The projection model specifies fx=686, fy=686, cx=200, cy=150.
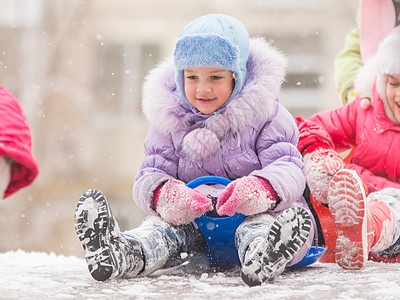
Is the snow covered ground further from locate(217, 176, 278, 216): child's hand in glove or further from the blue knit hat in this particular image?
the blue knit hat

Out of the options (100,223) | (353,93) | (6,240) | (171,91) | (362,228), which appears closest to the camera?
(100,223)

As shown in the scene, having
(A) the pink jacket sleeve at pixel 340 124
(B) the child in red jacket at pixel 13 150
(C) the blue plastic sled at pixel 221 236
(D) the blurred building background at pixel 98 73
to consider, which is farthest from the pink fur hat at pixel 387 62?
(D) the blurred building background at pixel 98 73

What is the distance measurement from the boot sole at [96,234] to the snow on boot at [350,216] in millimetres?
585

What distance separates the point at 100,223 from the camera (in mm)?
1582

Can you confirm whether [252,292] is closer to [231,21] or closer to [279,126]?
[279,126]

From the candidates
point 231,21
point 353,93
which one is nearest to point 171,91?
point 231,21

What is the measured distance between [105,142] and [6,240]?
5.06ft

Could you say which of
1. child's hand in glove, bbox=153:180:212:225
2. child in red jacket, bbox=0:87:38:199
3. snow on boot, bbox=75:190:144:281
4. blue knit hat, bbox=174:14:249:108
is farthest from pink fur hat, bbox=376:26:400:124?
child in red jacket, bbox=0:87:38:199

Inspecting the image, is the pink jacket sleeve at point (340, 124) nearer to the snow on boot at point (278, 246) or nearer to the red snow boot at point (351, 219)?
the red snow boot at point (351, 219)

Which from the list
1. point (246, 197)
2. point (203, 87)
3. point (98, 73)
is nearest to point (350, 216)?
point (246, 197)

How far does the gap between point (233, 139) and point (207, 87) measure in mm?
→ 157

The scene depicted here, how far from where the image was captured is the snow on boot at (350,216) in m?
1.72

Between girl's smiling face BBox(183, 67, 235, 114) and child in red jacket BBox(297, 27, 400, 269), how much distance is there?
1.21 ft

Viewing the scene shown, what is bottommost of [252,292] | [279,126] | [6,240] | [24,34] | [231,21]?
[6,240]
